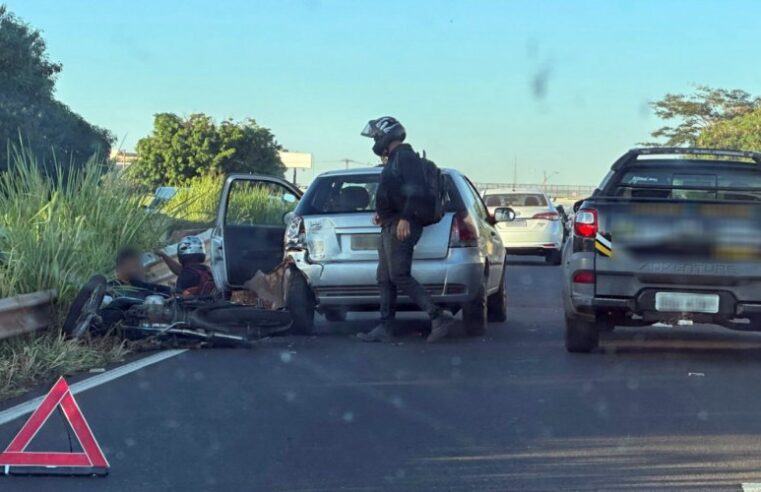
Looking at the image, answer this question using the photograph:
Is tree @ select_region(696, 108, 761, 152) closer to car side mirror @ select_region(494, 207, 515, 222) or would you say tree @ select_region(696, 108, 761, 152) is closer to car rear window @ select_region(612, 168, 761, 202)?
car side mirror @ select_region(494, 207, 515, 222)

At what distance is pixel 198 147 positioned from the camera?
43.3 m

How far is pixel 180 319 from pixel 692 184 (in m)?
4.38

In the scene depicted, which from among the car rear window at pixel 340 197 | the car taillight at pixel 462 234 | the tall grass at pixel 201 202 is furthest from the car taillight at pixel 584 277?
the tall grass at pixel 201 202

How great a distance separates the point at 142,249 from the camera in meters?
12.4

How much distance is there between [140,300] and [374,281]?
2015mm

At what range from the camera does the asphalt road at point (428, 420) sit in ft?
17.8

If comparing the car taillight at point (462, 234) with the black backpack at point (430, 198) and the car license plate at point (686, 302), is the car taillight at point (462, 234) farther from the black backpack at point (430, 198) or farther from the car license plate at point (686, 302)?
the car license plate at point (686, 302)

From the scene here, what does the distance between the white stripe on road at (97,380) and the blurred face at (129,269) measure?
4.90ft

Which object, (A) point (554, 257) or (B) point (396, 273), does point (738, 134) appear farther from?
(B) point (396, 273)

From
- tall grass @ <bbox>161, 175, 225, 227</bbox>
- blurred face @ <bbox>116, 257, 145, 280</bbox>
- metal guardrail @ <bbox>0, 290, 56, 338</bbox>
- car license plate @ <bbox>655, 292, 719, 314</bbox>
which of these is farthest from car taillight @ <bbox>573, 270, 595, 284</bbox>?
tall grass @ <bbox>161, 175, 225, 227</bbox>

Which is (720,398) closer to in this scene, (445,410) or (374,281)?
(445,410)

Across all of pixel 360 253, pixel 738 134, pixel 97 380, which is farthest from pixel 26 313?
pixel 738 134

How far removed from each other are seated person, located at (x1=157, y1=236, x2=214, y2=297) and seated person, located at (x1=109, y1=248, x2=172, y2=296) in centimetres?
20

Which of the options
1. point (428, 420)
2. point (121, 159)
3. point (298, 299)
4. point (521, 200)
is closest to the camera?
point (428, 420)
